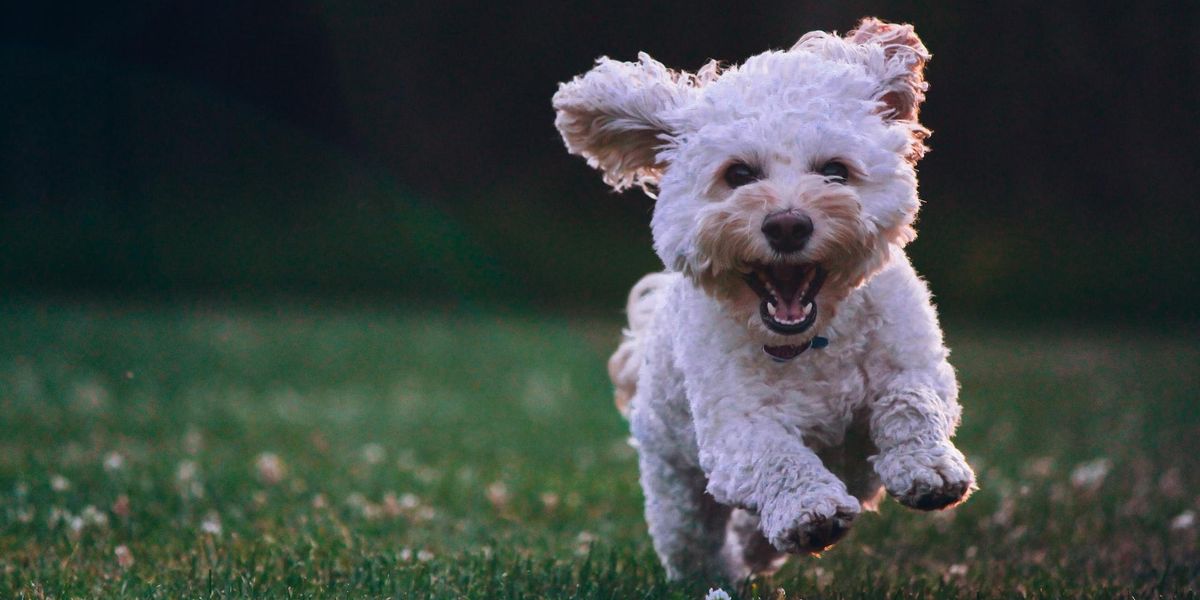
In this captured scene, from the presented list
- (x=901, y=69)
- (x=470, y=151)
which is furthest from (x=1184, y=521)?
(x=470, y=151)

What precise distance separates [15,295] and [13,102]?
12.1ft

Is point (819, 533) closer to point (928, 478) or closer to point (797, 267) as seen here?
point (928, 478)

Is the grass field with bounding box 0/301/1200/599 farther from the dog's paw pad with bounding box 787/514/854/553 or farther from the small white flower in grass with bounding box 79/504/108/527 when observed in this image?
the dog's paw pad with bounding box 787/514/854/553

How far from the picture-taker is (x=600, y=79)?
13.3 ft

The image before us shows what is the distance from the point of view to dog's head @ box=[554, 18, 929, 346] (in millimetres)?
3504

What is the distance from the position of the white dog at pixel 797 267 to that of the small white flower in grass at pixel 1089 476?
2.99 meters

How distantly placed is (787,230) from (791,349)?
1.47ft

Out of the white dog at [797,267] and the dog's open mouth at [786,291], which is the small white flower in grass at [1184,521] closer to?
the white dog at [797,267]

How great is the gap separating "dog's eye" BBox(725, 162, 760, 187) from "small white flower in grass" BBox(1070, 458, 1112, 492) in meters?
3.79

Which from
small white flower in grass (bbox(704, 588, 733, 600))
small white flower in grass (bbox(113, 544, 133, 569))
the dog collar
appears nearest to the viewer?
the dog collar

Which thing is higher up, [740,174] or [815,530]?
[740,174]

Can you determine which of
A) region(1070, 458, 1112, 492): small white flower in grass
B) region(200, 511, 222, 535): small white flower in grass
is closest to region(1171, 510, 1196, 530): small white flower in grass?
region(1070, 458, 1112, 492): small white flower in grass

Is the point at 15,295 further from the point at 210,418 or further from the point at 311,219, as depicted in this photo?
the point at 210,418

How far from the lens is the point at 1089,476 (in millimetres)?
6902
